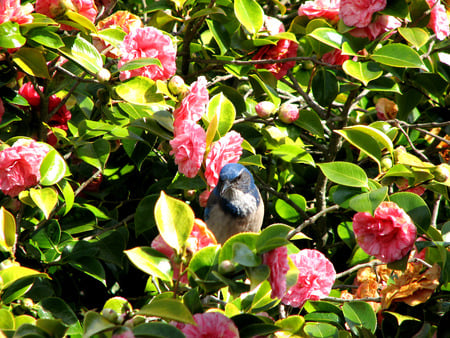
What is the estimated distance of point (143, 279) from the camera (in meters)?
2.72

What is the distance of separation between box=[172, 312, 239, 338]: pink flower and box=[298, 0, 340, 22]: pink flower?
4.76ft

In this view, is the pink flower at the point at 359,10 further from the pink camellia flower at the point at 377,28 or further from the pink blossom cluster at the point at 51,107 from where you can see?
the pink blossom cluster at the point at 51,107

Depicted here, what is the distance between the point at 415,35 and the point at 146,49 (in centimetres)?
98

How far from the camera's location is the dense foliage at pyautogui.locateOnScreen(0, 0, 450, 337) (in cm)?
153

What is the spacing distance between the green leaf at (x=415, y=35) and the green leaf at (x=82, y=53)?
1.13 metres

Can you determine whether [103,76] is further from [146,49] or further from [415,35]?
[415,35]

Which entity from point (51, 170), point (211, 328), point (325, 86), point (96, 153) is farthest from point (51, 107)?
point (211, 328)

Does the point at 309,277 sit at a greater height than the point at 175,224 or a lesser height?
lesser

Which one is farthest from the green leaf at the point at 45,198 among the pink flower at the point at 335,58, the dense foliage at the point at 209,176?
the pink flower at the point at 335,58

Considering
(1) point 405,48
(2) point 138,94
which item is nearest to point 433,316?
(1) point 405,48

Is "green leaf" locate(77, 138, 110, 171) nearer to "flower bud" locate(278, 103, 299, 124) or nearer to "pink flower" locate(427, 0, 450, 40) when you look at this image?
"flower bud" locate(278, 103, 299, 124)

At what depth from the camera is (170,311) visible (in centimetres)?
133

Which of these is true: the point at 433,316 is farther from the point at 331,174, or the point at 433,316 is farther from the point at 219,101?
the point at 219,101

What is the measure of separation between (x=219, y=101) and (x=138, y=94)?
280 mm
